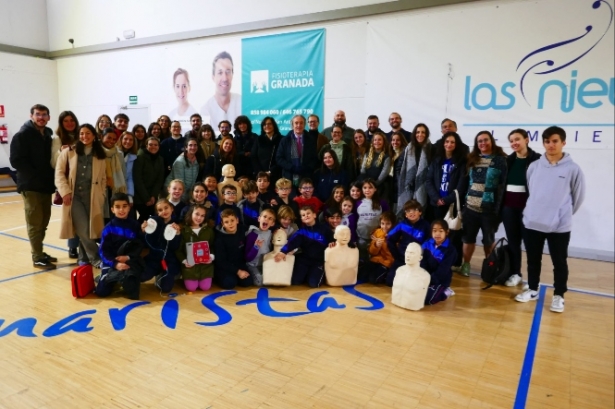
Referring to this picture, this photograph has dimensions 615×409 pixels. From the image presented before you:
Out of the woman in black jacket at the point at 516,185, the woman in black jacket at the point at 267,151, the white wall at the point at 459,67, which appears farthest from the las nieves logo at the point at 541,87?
the woman in black jacket at the point at 267,151

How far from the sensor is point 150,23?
7.50 m

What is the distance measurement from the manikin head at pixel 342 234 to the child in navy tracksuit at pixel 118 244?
56.7 inches

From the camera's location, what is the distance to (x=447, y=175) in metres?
3.64

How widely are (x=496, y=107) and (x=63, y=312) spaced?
14.2 ft

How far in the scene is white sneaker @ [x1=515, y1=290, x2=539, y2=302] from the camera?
3.17 metres

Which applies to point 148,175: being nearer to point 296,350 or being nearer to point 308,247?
point 308,247

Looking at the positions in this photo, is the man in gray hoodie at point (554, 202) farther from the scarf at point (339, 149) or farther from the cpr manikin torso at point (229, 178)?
the cpr manikin torso at point (229, 178)

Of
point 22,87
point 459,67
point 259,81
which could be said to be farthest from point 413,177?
point 22,87

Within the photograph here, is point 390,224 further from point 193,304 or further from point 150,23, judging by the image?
point 150,23

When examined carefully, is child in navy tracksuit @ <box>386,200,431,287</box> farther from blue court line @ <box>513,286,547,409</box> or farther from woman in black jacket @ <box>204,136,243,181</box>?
woman in black jacket @ <box>204,136,243,181</box>

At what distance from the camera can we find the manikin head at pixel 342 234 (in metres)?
3.37

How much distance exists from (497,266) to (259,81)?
173 inches

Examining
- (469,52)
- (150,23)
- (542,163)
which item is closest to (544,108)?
(469,52)

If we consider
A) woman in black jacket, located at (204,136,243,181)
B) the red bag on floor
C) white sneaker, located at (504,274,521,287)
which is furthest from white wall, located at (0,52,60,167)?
white sneaker, located at (504,274,521,287)
